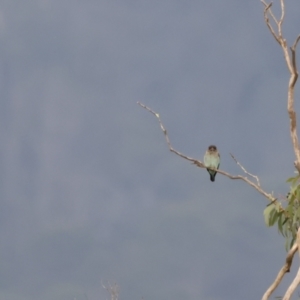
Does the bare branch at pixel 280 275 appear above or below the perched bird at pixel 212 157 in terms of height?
below

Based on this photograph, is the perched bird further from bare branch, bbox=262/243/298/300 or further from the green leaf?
bare branch, bbox=262/243/298/300

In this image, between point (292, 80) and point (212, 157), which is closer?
point (292, 80)

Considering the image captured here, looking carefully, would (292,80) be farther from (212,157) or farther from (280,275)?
(212,157)

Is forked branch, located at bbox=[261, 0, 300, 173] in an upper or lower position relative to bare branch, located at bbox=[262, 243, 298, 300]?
upper

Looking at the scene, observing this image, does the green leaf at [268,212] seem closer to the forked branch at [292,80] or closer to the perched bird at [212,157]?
the forked branch at [292,80]

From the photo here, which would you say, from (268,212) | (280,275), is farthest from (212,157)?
(280,275)

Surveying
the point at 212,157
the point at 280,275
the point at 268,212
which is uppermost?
the point at 212,157

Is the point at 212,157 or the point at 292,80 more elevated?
the point at 212,157

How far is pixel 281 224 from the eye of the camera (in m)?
7.66

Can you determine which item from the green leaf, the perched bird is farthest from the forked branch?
the perched bird

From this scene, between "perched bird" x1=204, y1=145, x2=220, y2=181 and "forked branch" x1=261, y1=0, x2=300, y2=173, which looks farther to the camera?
"perched bird" x1=204, y1=145, x2=220, y2=181

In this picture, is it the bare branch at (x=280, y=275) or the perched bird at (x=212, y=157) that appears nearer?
the bare branch at (x=280, y=275)

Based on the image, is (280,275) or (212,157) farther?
(212,157)

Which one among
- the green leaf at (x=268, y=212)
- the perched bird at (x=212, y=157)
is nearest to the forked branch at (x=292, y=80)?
the green leaf at (x=268, y=212)
